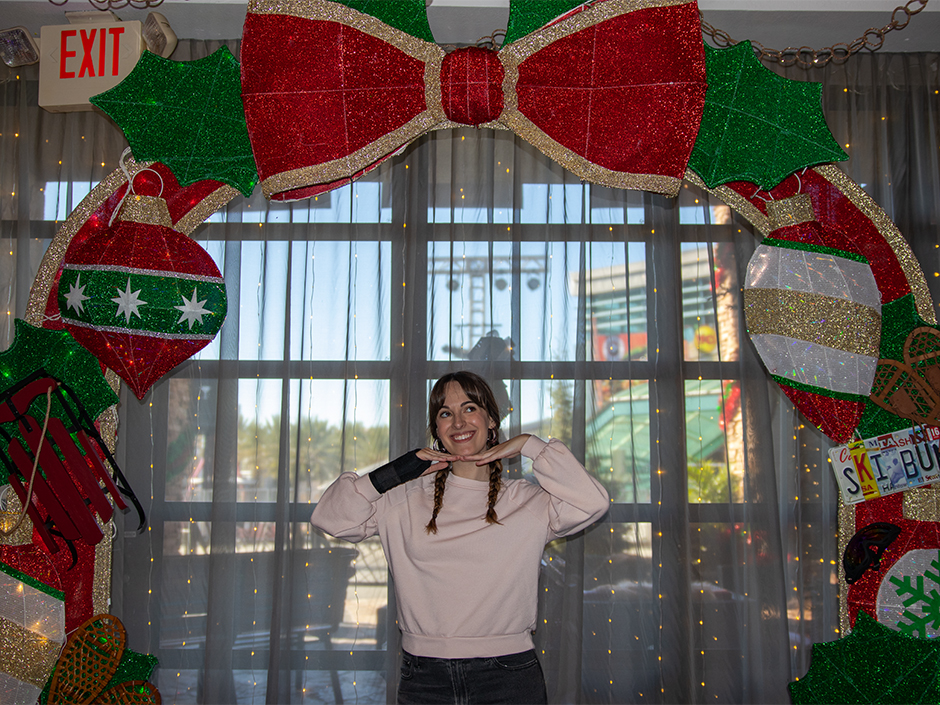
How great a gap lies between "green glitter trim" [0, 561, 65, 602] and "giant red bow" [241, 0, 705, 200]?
99 centimetres

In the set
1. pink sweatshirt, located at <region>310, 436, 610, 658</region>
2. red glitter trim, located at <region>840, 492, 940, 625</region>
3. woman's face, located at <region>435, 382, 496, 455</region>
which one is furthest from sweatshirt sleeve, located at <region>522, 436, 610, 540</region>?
red glitter trim, located at <region>840, 492, 940, 625</region>

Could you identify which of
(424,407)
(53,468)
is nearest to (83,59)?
(53,468)

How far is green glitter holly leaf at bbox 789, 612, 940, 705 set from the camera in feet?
4.58

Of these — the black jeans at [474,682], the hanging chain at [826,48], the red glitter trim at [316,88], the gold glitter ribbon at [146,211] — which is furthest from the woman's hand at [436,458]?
the hanging chain at [826,48]

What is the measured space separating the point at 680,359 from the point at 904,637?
3.50ft

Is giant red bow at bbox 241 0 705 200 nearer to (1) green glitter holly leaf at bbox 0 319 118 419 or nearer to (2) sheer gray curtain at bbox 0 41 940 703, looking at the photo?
(1) green glitter holly leaf at bbox 0 319 118 419

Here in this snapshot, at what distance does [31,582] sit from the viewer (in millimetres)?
1457

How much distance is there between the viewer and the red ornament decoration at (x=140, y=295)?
144cm

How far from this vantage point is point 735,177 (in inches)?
57.2

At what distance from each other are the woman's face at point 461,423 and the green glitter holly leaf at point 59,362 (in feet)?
2.52

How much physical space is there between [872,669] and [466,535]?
903 mm

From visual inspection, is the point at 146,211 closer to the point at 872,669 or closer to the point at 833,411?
the point at 833,411

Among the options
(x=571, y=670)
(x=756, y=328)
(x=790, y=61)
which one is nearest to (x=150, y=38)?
(x=756, y=328)

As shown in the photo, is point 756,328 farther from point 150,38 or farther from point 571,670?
point 150,38
